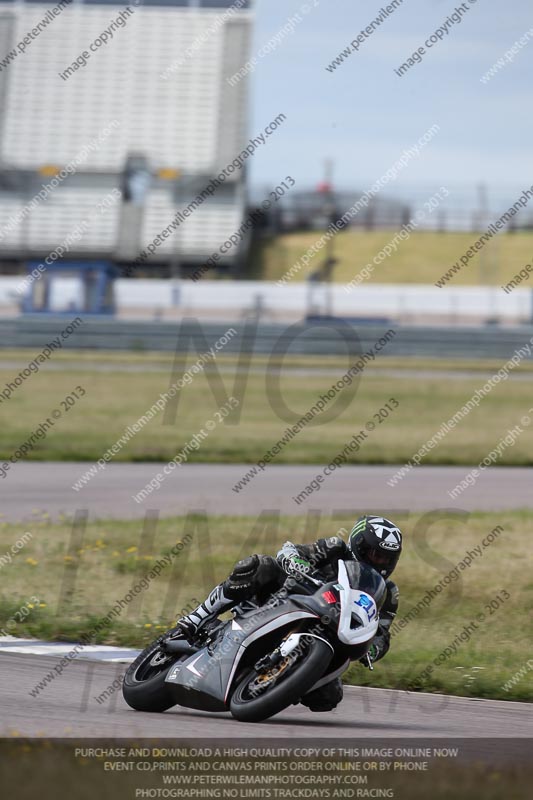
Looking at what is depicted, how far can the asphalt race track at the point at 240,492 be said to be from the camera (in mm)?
12586

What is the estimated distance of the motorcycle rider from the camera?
5395 mm

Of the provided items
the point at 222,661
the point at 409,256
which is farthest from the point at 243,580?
the point at 409,256

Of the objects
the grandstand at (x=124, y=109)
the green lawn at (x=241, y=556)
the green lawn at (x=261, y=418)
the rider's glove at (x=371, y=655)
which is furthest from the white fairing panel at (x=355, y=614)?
the grandstand at (x=124, y=109)

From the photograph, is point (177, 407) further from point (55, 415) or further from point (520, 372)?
point (520, 372)

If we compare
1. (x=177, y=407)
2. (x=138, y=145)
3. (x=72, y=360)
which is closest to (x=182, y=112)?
(x=138, y=145)

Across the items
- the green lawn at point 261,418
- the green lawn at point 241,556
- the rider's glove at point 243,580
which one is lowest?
the green lawn at point 261,418

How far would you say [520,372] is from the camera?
31.6 metres

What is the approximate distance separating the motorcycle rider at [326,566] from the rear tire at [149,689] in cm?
48

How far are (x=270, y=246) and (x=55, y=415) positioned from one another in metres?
31.0

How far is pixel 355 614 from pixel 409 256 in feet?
158

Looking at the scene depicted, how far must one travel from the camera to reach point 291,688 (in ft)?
16.1

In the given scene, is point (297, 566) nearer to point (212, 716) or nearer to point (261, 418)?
point (212, 716)

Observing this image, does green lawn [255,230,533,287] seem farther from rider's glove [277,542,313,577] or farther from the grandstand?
rider's glove [277,542,313,577]

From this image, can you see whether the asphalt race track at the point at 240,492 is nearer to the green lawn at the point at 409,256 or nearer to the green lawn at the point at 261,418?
the green lawn at the point at 261,418
